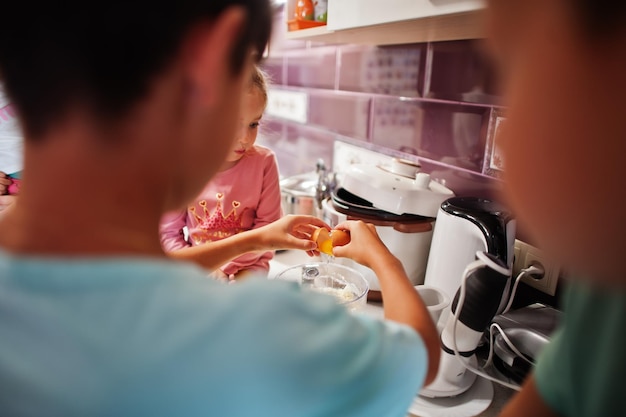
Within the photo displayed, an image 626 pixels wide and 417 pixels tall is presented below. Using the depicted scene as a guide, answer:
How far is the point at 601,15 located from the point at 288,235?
0.58 meters

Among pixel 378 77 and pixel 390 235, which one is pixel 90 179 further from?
pixel 378 77

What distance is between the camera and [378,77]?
4.23 ft

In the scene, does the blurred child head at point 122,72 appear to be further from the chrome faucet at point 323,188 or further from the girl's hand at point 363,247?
the chrome faucet at point 323,188

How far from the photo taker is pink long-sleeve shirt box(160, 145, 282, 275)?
3.43 ft

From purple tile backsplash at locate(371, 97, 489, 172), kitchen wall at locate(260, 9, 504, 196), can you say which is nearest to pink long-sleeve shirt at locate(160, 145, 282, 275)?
kitchen wall at locate(260, 9, 504, 196)

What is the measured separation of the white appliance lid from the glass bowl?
16cm

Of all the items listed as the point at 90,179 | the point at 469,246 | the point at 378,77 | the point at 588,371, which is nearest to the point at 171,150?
the point at 90,179

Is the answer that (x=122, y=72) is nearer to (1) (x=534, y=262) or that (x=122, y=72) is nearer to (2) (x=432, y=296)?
(2) (x=432, y=296)

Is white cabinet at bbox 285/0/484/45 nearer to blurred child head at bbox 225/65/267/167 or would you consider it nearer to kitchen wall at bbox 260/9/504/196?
kitchen wall at bbox 260/9/504/196

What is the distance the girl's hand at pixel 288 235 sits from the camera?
750 millimetres

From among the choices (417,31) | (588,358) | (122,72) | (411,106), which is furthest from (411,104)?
(122,72)

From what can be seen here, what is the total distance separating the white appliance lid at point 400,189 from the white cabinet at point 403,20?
28 centimetres

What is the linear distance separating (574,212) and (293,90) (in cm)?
167

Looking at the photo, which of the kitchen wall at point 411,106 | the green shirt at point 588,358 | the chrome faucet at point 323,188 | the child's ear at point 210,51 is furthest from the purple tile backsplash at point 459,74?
the child's ear at point 210,51
